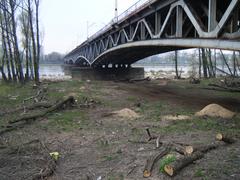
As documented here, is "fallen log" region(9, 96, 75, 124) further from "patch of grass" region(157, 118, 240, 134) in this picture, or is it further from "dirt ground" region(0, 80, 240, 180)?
"patch of grass" region(157, 118, 240, 134)

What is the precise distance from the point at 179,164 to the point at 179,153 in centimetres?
84

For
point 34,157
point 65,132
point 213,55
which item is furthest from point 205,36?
point 213,55

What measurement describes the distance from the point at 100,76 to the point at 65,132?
34.3m

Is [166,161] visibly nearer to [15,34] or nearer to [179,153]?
[179,153]

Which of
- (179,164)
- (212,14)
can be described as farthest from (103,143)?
(212,14)

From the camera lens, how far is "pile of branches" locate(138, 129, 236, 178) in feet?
18.6

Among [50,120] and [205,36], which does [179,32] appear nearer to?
[205,36]

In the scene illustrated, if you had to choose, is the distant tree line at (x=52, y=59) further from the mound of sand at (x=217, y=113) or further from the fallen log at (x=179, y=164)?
the fallen log at (x=179, y=164)

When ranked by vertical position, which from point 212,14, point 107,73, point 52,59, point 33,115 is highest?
point 52,59

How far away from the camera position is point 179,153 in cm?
657

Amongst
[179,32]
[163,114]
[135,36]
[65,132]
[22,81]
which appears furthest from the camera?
[22,81]

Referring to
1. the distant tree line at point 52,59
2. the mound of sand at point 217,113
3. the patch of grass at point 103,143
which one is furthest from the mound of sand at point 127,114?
the distant tree line at point 52,59

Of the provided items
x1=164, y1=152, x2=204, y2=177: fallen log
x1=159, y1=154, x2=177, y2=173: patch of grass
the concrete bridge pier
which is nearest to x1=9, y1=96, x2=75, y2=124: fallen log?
x1=159, y1=154, x2=177, y2=173: patch of grass

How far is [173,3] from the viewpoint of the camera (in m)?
15.6
